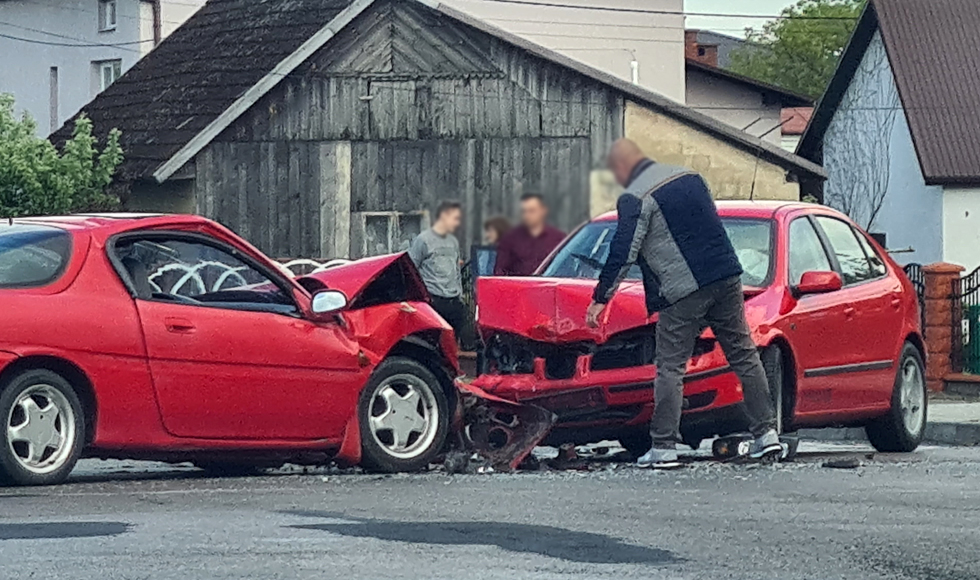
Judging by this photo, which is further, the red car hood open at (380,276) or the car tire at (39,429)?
the red car hood open at (380,276)

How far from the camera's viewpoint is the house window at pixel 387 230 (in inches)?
1240

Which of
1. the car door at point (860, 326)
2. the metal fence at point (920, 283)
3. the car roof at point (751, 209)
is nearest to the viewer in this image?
the car door at point (860, 326)

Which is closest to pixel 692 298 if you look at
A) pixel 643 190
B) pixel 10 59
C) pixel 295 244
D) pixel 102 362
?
pixel 643 190

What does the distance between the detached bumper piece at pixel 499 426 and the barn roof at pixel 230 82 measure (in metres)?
18.4

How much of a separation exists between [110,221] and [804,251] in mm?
4414

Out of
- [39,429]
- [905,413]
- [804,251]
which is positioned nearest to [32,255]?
[39,429]

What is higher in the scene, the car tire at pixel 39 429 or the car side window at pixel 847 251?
the car side window at pixel 847 251

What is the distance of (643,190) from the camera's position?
11.3 m

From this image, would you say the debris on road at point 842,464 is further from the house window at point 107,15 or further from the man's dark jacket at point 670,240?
the house window at point 107,15

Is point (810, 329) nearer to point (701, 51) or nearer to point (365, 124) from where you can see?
point (365, 124)

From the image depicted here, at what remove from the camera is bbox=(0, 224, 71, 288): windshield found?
10117 mm

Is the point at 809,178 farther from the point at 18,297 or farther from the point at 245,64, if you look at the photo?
the point at 18,297

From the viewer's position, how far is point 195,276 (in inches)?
458

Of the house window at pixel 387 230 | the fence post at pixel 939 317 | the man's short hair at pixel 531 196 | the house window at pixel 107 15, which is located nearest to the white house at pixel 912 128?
the house window at pixel 387 230
